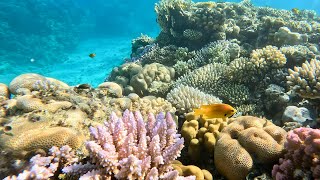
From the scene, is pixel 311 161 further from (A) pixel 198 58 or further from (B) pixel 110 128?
(A) pixel 198 58

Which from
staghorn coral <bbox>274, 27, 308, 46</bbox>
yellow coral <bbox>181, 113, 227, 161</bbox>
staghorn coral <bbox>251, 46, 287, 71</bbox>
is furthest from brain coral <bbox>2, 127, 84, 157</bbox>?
staghorn coral <bbox>274, 27, 308, 46</bbox>

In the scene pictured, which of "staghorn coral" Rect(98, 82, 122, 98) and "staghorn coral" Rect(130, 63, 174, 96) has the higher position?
"staghorn coral" Rect(130, 63, 174, 96)

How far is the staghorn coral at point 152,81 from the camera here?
22.9 feet

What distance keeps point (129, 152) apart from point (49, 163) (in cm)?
95

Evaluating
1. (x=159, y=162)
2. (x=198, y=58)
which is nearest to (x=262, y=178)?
(x=159, y=162)

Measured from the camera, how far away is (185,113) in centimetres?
489

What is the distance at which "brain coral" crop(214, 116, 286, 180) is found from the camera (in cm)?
283

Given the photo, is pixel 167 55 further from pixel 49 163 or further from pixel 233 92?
pixel 49 163

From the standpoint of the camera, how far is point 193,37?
30.4ft

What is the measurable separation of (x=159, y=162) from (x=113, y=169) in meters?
0.46

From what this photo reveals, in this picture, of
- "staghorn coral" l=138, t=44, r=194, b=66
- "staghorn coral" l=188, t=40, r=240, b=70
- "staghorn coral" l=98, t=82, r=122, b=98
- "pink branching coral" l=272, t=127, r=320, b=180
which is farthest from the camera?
"staghorn coral" l=138, t=44, r=194, b=66

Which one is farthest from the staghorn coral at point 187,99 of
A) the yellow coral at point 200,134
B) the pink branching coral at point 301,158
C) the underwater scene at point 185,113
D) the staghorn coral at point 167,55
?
the staghorn coral at point 167,55

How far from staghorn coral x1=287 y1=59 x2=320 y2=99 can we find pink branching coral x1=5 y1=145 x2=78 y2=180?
14.5 ft

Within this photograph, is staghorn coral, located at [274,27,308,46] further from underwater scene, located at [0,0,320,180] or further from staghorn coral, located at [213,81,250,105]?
staghorn coral, located at [213,81,250,105]
